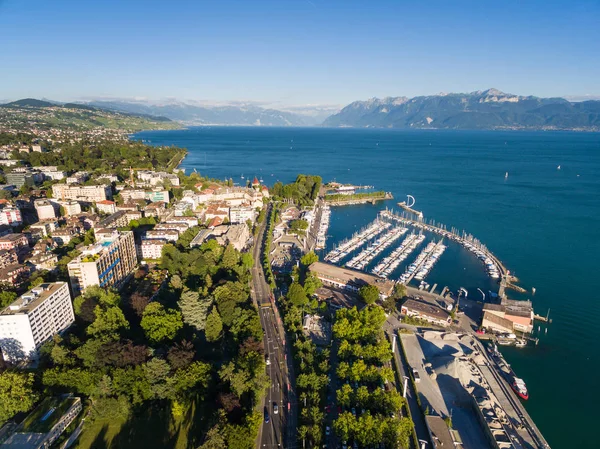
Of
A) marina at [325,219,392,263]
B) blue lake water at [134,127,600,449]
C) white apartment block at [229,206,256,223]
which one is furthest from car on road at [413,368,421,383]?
white apartment block at [229,206,256,223]

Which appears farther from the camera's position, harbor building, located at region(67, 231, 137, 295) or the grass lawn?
harbor building, located at region(67, 231, 137, 295)

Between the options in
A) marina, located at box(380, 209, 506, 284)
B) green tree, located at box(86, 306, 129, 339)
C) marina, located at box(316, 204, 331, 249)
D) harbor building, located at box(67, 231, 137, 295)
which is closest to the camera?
green tree, located at box(86, 306, 129, 339)

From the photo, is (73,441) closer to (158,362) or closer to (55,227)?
(158,362)

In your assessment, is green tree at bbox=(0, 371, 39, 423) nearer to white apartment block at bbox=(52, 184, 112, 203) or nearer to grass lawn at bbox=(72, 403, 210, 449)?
grass lawn at bbox=(72, 403, 210, 449)

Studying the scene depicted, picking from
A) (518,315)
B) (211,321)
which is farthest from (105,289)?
(518,315)

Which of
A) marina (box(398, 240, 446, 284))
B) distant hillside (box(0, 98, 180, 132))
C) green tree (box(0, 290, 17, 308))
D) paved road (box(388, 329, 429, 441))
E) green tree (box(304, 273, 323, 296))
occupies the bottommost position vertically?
paved road (box(388, 329, 429, 441))

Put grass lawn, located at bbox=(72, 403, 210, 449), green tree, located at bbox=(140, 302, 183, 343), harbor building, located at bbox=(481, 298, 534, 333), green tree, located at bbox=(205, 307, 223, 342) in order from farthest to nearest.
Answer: harbor building, located at bbox=(481, 298, 534, 333) → green tree, located at bbox=(205, 307, 223, 342) → green tree, located at bbox=(140, 302, 183, 343) → grass lawn, located at bbox=(72, 403, 210, 449)

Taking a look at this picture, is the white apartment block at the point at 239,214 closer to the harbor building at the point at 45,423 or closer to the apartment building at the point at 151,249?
the apartment building at the point at 151,249

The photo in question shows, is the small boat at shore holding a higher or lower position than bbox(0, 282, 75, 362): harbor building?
lower
